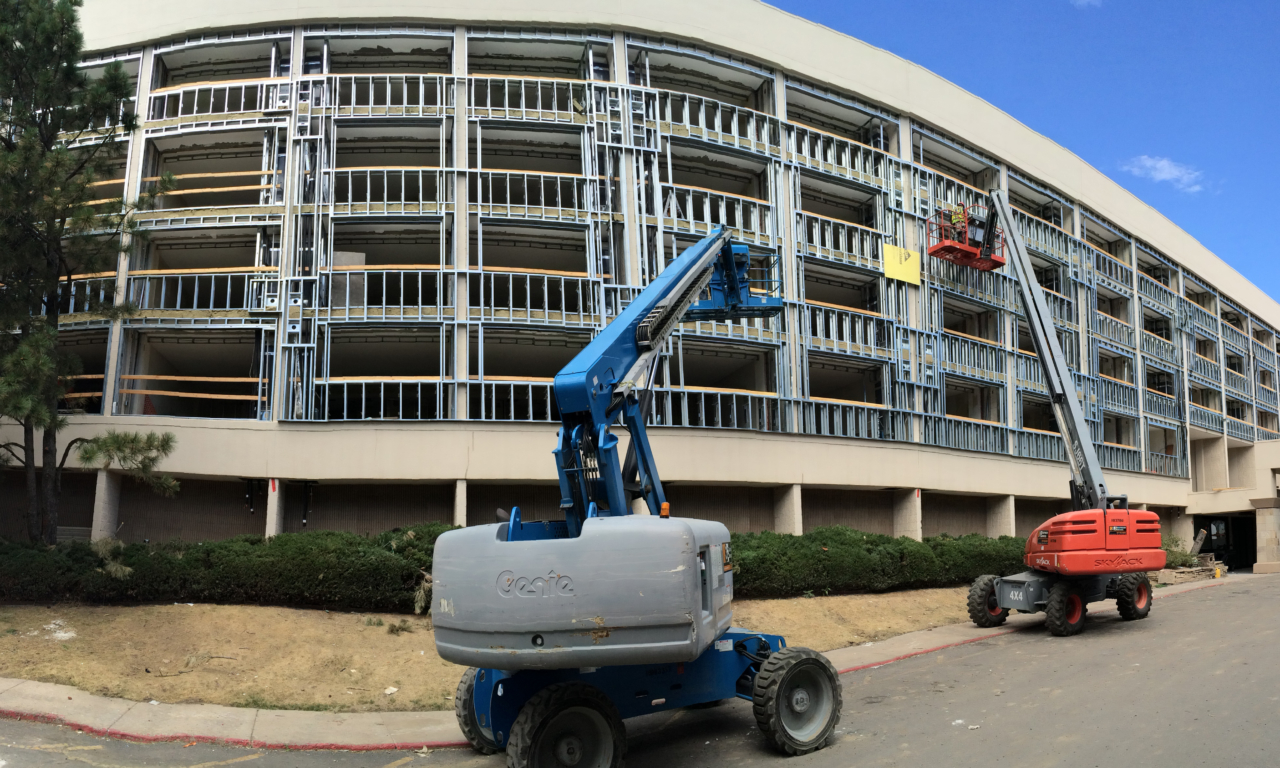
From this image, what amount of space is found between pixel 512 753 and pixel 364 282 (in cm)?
1763

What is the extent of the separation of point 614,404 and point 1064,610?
1127 cm

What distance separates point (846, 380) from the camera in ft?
101

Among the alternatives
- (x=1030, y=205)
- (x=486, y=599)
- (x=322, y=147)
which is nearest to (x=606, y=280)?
(x=322, y=147)

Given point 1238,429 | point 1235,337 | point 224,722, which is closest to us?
point 224,722

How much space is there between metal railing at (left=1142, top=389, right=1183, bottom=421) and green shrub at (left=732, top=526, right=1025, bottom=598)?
774 inches

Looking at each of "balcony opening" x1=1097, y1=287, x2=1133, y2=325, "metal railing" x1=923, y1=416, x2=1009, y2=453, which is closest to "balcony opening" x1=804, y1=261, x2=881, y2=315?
"metal railing" x1=923, y1=416, x2=1009, y2=453

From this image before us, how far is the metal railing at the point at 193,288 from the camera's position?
76.2ft

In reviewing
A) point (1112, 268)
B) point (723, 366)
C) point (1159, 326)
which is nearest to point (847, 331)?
point (723, 366)

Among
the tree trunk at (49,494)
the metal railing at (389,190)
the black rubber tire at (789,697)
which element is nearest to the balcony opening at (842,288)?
the metal railing at (389,190)

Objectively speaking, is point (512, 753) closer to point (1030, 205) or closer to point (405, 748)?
point (405, 748)

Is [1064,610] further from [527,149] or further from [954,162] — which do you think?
[954,162]

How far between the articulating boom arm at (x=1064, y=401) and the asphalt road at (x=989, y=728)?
4441mm

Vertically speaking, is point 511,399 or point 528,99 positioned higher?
point 528,99

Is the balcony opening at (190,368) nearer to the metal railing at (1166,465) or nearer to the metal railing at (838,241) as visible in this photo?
the metal railing at (838,241)
